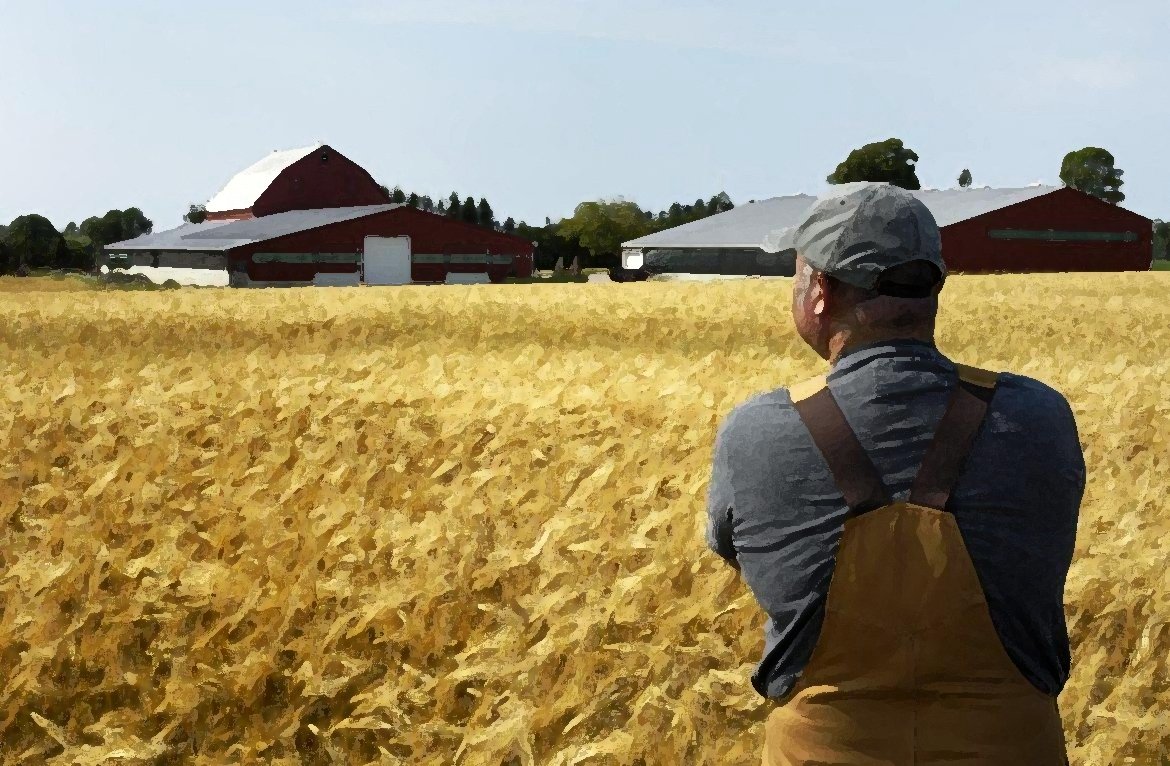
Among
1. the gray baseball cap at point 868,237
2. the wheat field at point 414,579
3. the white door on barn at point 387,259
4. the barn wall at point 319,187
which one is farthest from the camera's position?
the barn wall at point 319,187

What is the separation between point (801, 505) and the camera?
2490mm

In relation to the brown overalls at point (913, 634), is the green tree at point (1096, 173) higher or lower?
higher

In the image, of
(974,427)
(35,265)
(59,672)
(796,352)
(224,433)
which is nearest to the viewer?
(974,427)

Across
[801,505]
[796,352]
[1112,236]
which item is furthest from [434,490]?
[1112,236]

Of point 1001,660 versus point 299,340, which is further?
point 299,340

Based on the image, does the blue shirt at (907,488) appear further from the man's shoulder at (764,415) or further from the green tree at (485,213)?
the green tree at (485,213)

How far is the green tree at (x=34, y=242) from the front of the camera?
289 feet

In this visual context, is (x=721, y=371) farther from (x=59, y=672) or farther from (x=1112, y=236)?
(x=1112, y=236)

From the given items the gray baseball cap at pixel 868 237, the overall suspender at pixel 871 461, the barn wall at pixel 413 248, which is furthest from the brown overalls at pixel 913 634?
the barn wall at pixel 413 248

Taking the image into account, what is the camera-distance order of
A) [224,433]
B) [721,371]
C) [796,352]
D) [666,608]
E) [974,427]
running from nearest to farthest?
[974,427], [666,608], [224,433], [721,371], [796,352]

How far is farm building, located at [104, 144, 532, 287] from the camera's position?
6362 cm

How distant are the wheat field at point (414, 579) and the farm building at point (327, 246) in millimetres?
53891

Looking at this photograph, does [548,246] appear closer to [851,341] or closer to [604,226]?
[604,226]

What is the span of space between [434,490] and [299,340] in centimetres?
1329
